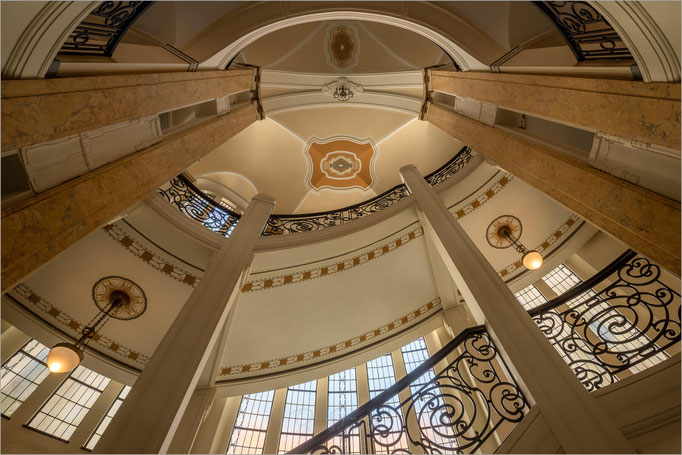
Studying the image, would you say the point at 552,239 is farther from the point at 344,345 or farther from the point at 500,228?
the point at 344,345

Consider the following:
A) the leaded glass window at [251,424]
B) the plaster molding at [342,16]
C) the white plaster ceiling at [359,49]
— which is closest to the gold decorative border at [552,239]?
the plaster molding at [342,16]

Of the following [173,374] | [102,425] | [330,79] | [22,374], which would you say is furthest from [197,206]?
[330,79]

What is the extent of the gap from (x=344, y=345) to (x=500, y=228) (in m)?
4.58

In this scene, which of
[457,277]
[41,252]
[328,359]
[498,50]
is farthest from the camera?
[328,359]

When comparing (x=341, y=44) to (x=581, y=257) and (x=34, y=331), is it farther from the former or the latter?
(x=34, y=331)

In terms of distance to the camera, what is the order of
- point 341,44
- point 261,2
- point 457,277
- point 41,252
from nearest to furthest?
point 41,252, point 457,277, point 261,2, point 341,44

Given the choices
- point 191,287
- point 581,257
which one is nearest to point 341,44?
point 191,287

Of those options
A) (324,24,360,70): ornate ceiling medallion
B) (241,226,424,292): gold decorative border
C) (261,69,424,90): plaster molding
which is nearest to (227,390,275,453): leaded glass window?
(241,226,424,292): gold decorative border

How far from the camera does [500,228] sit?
26.3 ft

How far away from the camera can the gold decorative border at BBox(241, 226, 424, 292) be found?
7203 millimetres

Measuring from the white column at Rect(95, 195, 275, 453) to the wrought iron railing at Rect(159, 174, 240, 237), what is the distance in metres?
2.22

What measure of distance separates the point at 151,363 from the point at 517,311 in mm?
3719

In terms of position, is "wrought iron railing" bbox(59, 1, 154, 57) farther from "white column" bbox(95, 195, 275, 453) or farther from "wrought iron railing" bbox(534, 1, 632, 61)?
"wrought iron railing" bbox(534, 1, 632, 61)

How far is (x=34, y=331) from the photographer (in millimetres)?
6461
